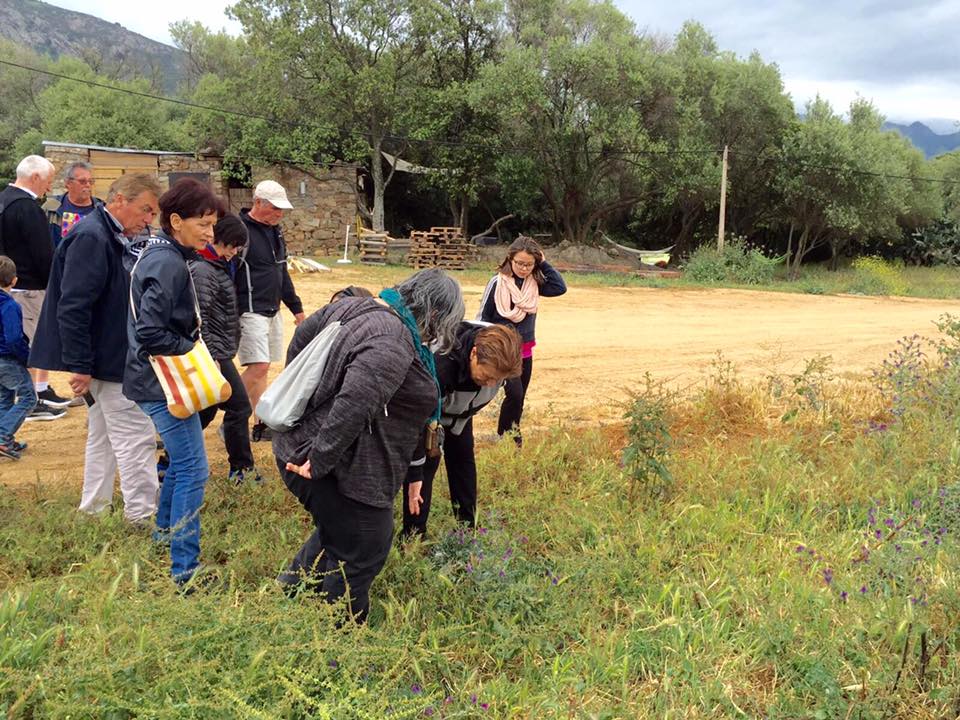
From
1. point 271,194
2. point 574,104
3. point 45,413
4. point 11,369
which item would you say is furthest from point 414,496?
point 574,104

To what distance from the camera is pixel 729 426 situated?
633cm

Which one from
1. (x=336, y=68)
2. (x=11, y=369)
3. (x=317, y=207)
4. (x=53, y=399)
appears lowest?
(x=53, y=399)

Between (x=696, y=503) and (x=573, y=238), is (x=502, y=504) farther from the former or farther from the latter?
(x=573, y=238)

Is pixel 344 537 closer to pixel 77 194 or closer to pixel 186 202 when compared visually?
pixel 186 202

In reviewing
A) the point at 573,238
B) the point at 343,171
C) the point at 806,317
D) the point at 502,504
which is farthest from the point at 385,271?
the point at 502,504

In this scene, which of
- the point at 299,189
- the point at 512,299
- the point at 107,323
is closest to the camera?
the point at 107,323

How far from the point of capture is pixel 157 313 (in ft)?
10.8

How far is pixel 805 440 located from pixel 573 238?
2059 centimetres

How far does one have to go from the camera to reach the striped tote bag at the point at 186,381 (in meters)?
3.36

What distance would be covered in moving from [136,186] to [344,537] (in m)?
2.08

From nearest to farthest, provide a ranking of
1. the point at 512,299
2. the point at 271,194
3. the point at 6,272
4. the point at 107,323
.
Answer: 1. the point at 107,323
2. the point at 271,194
3. the point at 6,272
4. the point at 512,299

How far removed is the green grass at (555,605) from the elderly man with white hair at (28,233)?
214cm

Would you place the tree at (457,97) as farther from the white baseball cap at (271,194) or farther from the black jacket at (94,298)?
the black jacket at (94,298)

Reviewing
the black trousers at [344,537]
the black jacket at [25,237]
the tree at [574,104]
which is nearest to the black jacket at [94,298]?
the black trousers at [344,537]
